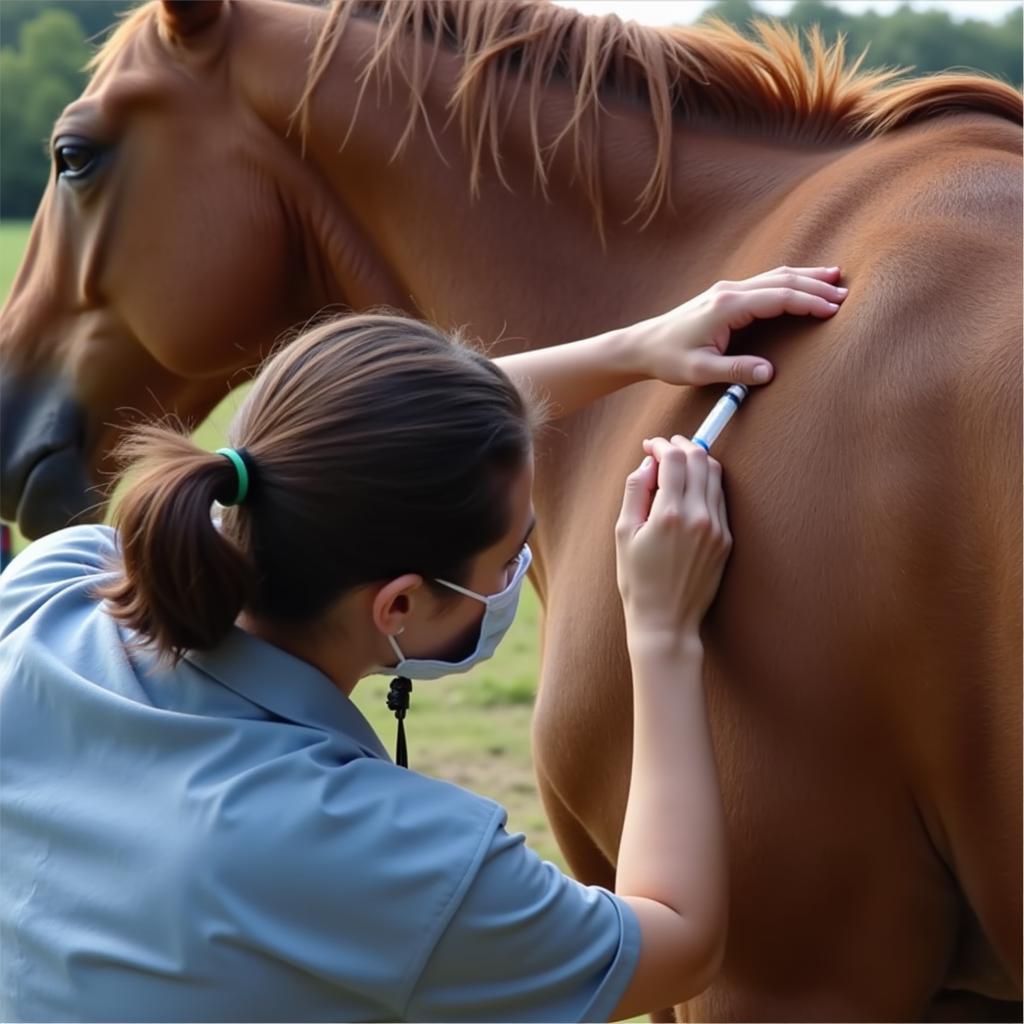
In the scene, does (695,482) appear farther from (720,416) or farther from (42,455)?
(42,455)

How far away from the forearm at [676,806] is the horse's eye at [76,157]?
150 centimetres

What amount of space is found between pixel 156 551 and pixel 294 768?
0.23 metres

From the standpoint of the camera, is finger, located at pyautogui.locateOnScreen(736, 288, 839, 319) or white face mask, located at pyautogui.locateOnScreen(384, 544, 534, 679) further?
finger, located at pyautogui.locateOnScreen(736, 288, 839, 319)

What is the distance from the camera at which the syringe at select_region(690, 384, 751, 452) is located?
1.56 meters

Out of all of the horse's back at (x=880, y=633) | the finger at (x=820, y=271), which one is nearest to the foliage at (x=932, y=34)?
the finger at (x=820, y=271)

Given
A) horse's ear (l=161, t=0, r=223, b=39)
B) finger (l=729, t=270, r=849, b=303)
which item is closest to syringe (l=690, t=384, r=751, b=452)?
finger (l=729, t=270, r=849, b=303)

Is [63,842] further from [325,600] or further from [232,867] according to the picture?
[325,600]

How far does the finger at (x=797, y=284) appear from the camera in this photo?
1.54 meters

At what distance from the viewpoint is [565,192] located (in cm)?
207

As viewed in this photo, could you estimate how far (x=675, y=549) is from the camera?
1.48 m

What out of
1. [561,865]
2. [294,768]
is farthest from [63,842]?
[561,865]

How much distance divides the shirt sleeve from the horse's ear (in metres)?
1.60

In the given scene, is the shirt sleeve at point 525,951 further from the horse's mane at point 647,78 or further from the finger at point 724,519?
the horse's mane at point 647,78

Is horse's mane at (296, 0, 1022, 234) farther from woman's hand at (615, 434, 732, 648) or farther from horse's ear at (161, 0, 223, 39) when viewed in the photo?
woman's hand at (615, 434, 732, 648)
